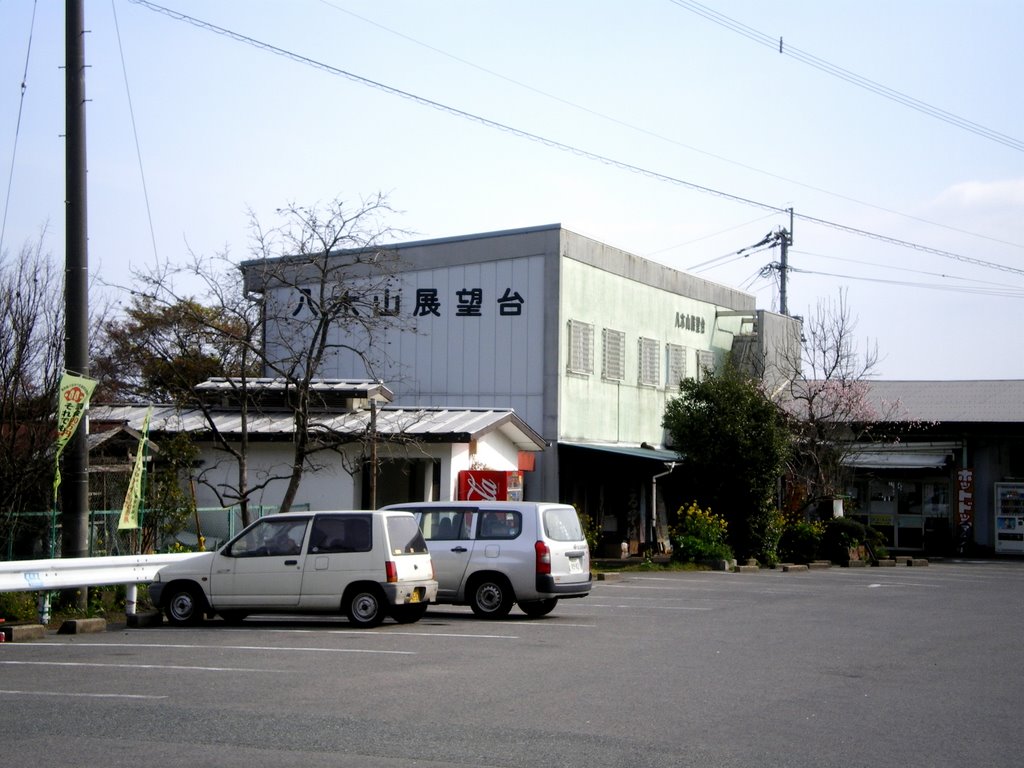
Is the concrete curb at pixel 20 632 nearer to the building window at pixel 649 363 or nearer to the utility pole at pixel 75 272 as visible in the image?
the utility pole at pixel 75 272

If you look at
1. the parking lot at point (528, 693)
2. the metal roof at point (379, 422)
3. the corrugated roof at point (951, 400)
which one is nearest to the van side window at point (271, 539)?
the parking lot at point (528, 693)

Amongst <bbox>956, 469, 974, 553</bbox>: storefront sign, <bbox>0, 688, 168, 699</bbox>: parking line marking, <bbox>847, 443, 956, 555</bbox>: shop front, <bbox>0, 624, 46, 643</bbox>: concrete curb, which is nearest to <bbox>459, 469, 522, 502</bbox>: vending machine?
<bbox>0, 624, 46, 643</bbox>: concrete curb

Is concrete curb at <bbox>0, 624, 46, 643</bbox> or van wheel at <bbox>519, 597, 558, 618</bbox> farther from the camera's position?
van wheel at <bbox>519, 597, 558, 618</bbox>

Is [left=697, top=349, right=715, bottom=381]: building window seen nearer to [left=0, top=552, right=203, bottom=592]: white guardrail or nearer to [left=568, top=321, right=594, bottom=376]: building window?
[left=568, top=321, right=594, bottom=376]: building window

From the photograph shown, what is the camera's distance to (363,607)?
655 inches

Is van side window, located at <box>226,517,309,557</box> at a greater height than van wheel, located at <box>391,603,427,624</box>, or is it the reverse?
van side window, located at <box>226,517,309,557</box>

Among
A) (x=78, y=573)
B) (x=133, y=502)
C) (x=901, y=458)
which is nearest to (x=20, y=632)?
(x=78, y=573)

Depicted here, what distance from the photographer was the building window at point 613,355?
36344mm

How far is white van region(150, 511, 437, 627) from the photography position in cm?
1662

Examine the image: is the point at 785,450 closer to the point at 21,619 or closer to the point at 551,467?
the point at 551,467

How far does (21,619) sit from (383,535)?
5298 millimetres

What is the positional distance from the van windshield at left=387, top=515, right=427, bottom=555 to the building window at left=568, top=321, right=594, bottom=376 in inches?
682

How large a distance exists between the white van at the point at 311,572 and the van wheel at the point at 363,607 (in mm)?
14

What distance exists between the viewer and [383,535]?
1667 cm
